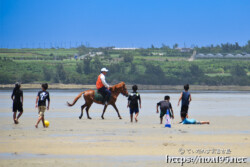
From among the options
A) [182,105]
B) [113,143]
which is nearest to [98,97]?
[182,105]

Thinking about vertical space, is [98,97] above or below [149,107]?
above

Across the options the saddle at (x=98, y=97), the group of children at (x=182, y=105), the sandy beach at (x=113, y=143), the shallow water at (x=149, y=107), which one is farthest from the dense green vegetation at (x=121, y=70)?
the sandy beach at (x=113, y=143)

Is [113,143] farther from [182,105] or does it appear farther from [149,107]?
[149,107]

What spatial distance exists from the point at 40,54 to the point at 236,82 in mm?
77600

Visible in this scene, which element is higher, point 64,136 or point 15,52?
point 15,52

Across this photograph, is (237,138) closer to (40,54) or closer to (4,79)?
(4,79)

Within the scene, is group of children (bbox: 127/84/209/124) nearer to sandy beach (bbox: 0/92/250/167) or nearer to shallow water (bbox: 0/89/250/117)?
sandy beach (bbox: 0/92/250/167)

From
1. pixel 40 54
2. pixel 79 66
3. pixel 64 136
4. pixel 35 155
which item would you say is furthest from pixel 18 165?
pixel 40 54

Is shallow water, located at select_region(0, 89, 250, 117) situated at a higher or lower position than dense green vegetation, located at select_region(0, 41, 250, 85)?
lower

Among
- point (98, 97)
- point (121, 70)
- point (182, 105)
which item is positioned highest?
point (121, 70)

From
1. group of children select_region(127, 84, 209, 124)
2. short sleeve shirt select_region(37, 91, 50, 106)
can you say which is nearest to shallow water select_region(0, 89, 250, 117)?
group of children select_region(127, 84, 209, 124)

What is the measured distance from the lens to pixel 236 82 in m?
144

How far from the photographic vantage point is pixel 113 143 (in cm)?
1491

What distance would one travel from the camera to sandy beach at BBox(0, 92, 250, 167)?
1197 centimetres
